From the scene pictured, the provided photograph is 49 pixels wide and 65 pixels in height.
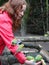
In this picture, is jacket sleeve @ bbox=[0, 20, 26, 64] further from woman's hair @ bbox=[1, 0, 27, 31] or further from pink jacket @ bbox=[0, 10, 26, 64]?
woman's hair @ bbox=[1, 0, 27, 31]

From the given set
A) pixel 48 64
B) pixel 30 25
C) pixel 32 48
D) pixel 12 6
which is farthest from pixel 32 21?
pixel 12 6

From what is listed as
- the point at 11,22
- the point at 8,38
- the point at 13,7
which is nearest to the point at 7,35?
the point at 8,38

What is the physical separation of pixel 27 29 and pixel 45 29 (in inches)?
18.4

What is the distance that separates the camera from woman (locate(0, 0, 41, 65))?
134 inches

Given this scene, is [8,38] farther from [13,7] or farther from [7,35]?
[13,7]

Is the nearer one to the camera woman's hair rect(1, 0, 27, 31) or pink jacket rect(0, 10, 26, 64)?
pink jacket rect(0, 10, 26, 64)

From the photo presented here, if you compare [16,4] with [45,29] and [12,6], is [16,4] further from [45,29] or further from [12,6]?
[45,29]

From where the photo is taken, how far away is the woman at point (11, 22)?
342 centimetres

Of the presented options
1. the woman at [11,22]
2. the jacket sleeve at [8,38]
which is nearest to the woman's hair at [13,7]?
the woman at [11,22]

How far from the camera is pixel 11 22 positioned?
11.8ft

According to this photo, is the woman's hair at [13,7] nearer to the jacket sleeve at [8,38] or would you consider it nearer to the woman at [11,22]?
the woman at [11,22]

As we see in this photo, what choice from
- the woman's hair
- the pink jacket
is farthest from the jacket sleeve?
the woman's hair

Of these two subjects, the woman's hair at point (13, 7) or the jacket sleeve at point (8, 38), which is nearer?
the jacket sleeve at point (8, 38)

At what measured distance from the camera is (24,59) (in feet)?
11.4
